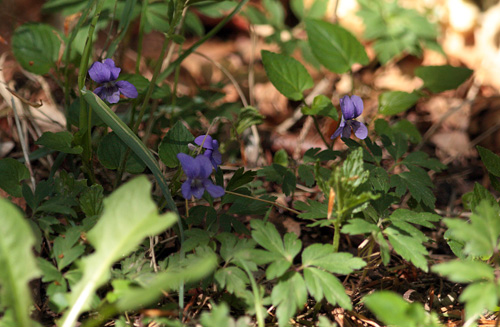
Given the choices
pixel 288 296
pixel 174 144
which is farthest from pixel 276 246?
pixel 174 144

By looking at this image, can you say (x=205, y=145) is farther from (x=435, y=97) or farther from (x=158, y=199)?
(x=435, y=97)

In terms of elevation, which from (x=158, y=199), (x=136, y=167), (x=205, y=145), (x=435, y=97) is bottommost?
(x=435, y=97)

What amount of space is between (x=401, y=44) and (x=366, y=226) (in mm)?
2388

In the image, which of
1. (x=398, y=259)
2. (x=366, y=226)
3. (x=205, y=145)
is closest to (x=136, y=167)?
(x=205, y=145)

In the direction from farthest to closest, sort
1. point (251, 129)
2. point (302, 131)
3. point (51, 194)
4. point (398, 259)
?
point (302, 131), point (251, 129), point (398, 259), point (51, 194)

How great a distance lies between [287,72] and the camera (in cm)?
210

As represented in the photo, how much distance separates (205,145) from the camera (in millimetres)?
1649

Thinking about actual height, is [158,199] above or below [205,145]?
below

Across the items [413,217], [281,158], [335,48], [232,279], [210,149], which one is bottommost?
[281,158]

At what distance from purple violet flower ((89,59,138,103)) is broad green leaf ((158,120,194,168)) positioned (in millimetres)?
216

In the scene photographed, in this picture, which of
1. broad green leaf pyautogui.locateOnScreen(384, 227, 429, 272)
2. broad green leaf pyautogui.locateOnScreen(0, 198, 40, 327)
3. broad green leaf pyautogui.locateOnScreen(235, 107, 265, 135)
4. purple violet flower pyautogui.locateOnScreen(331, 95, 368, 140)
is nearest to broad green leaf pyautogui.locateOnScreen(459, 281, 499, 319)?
broad green leaf pyautogui.locateOnScreen(384, 227, 429, 272)

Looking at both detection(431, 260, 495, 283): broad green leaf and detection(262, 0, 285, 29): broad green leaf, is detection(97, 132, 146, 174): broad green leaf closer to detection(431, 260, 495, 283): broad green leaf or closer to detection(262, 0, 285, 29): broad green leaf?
detection(431, 260, 495, 283): broad green leaf

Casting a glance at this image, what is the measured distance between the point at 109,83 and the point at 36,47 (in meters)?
0.57

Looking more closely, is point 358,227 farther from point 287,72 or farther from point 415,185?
point 287,72
